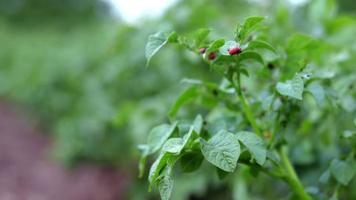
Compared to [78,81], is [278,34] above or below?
above

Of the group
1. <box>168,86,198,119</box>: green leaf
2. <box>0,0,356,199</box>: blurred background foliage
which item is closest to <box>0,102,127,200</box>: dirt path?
<box>0,0,356,199</box>: blurred background foliage

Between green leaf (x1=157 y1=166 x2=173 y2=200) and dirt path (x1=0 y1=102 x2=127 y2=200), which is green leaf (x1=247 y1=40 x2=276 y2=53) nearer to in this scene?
green leaf (x1=157 y1=166 x2=173 y2=200)

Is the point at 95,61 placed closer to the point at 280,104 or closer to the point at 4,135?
the point at 4,135

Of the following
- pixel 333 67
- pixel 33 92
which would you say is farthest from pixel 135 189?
pixel 33 92

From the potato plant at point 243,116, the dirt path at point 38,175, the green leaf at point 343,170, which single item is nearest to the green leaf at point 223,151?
the potato plant at point 243,116

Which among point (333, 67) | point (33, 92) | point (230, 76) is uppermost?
point (230, 76)

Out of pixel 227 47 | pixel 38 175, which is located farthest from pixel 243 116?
pixel 38 175

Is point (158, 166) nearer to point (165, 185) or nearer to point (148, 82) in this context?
point (165, 185)
